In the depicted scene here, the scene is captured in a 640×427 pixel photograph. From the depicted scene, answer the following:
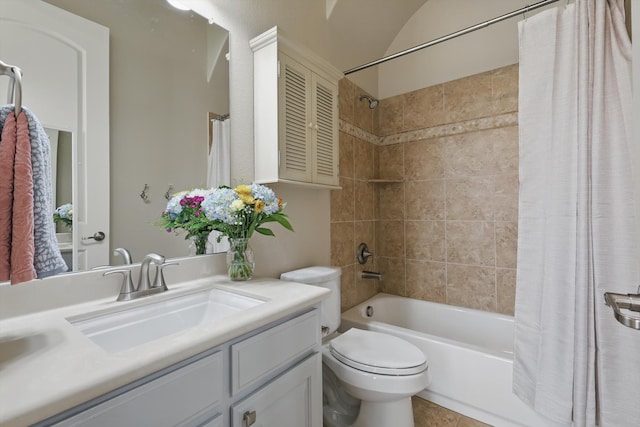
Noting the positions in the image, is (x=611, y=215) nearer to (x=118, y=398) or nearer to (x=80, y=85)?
(x=118, y=398)

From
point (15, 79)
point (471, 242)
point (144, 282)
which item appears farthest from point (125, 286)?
point (471, 242)

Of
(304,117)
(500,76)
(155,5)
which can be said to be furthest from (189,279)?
(500,76)

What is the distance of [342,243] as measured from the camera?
2.16 metres

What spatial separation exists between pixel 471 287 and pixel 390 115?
1581 mm

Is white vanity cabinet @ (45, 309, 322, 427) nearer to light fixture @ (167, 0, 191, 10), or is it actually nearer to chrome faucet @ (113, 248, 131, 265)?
chrome faucet @ (113, 248, 131, 265)

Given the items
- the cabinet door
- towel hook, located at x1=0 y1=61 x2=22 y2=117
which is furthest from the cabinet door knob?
towel hook, located at x1=0 y1=61 x2=22 y2=117

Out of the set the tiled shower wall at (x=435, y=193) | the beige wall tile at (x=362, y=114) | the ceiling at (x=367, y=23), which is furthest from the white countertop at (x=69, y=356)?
the ceiling at (x=367, y=23)

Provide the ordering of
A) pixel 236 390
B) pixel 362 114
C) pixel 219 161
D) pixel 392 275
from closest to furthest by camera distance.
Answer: pixel 236 390, pixel 219 161, pixel 362 114, pixel 392 275

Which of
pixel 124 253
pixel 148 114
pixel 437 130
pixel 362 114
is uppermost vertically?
pixel 362 114

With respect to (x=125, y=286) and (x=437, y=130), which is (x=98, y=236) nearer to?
(x=125, y=286)

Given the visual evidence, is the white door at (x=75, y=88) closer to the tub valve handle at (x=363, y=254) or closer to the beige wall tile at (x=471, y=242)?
the tub valve handle at (x=363, y=254)

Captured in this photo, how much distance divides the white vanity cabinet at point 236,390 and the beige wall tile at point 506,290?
1.61 meters

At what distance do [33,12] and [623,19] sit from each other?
213 centimetres

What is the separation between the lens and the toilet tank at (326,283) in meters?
1.48
